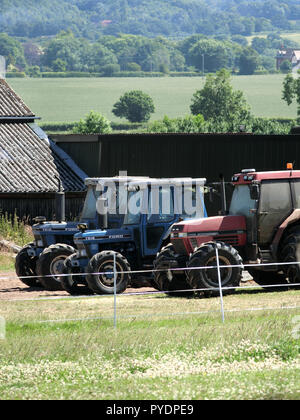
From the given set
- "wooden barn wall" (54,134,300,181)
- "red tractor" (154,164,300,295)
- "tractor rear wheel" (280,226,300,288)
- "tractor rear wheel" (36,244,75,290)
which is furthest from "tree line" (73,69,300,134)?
"tractor rear wheel" (280,226,300,288)

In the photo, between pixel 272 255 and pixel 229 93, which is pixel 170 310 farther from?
pixel 229 93

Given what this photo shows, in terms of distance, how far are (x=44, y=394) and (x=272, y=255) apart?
9670mm

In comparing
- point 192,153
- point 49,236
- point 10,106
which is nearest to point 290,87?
point 10,106

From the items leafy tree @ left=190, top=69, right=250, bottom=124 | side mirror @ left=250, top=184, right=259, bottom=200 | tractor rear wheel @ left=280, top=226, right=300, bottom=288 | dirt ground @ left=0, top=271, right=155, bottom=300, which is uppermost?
leafy tree @ left=190, top=69, right=250, bottom=124

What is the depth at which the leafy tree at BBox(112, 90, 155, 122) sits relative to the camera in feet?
570

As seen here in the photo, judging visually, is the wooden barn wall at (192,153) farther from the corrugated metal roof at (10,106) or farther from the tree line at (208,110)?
the tree line at (208,110)

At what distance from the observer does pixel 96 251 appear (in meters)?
20.2

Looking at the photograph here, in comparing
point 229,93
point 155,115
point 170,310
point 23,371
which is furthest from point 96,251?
point 155,115

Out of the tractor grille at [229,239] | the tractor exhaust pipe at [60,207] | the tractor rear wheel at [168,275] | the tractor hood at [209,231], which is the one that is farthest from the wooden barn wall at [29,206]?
the tractor grille at [229,239]

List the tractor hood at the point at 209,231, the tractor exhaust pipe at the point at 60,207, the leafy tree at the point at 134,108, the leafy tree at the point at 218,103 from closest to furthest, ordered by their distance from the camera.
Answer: the tractor hood at the point at 209,231 → the tractor exhaust pipe at the point at 60,207 → the leafy tree at the point at 218,103 → the leafy tree at the point at 134,108

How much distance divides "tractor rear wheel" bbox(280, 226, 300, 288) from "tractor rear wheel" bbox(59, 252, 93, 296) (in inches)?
182

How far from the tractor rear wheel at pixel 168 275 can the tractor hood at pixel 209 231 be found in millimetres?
303

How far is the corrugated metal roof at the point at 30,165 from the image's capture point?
116 ft

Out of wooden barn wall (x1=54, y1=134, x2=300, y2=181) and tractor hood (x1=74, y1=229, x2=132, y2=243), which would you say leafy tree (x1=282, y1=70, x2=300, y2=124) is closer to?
wooden barn wall (x1=54, y1=134, x2=300, y2=181)
